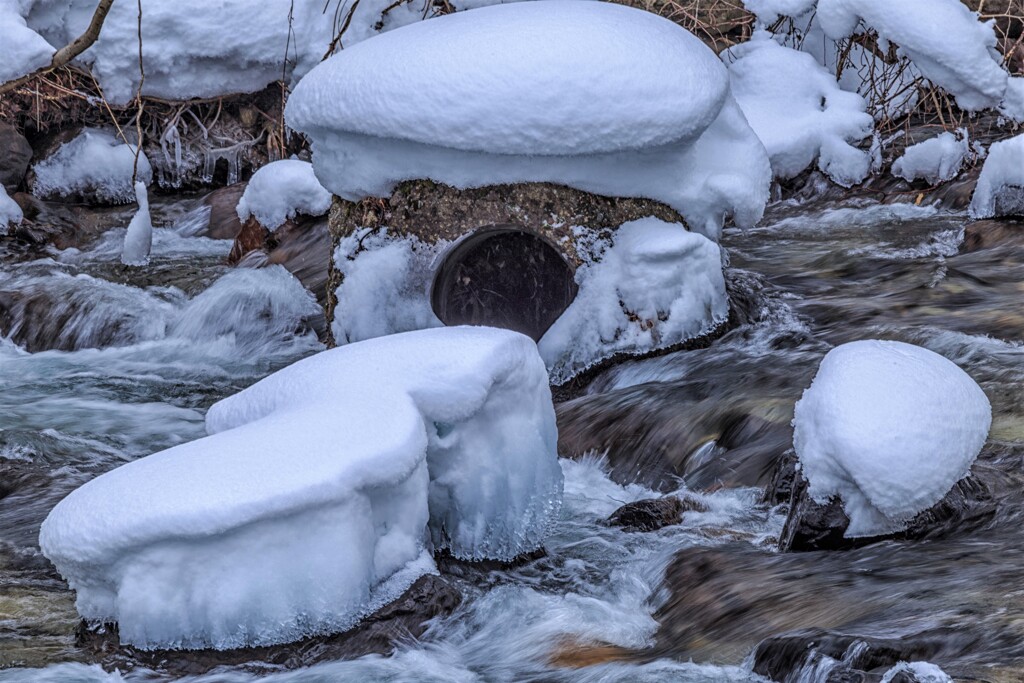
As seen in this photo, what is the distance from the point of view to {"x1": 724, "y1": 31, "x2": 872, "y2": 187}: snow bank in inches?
303

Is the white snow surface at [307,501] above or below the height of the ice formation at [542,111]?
below

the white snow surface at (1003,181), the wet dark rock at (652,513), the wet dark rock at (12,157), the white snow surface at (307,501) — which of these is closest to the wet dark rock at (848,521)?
the wet dark rock at (652,513)

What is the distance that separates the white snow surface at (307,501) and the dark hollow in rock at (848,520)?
2.41 feet

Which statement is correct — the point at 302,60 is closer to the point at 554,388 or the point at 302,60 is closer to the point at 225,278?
the point at 225,278

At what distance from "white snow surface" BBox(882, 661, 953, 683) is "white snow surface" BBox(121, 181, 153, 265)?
5.52 m

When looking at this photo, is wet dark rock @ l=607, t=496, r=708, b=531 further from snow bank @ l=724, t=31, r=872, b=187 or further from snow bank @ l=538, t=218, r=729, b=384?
snow bank @ l=724, t=31, r=872, b=187

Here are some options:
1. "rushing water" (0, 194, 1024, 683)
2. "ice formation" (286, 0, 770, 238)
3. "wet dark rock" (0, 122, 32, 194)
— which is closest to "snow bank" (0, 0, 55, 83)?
"wet dark rock" (0, 122, 32, 194)

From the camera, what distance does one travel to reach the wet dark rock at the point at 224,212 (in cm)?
770

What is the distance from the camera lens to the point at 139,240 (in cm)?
698

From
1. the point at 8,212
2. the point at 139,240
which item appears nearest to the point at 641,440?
the point at 139,240

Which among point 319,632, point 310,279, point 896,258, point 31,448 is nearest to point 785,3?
point 896,258

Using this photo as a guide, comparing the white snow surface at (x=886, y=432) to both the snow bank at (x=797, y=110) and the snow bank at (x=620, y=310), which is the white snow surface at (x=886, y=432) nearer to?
the snow bank at (x=620, y=310)

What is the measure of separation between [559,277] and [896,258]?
6.92 ft

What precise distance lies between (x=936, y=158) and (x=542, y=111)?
3.90 metres
